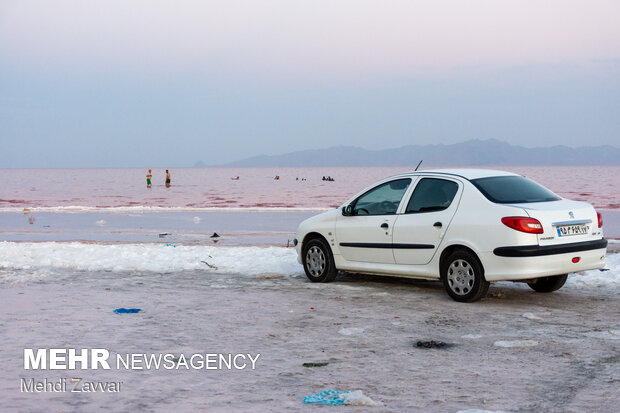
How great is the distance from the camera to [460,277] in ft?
29.0

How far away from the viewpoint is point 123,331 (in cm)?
716

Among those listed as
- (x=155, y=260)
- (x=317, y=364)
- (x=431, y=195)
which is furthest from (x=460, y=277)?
(x=155, y=260)

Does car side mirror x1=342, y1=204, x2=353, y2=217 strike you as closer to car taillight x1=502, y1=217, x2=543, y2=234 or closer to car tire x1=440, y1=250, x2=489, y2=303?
car tire x1=440, y1=250, x2=489, y2=303

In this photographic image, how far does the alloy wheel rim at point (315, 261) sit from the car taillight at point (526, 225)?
136 inches

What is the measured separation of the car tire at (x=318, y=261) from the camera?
35.0 ft

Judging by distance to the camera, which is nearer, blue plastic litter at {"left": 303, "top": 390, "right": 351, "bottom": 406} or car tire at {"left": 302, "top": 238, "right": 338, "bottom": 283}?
blue plastic litter at {"left": 303, "top": 390, "right": 351, "bottom": 406}

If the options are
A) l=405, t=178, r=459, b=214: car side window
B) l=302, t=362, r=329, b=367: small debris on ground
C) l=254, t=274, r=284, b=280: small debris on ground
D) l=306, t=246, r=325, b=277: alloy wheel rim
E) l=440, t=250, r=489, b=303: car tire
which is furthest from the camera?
l=254, t=274, r=284, b=280: small debris on ground

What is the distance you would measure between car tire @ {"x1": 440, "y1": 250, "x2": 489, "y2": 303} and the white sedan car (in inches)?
0.5

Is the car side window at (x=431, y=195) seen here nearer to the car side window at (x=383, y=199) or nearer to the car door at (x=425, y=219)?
the car door at (x=425, y=219)

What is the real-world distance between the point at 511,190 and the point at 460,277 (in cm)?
131

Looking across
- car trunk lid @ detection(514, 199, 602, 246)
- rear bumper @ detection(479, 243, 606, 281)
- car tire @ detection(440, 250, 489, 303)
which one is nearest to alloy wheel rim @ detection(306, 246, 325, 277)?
car tire @ detection(440, 250, 489, 303)

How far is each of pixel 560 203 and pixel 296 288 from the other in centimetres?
389

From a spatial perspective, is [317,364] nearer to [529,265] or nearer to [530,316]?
[530,316]

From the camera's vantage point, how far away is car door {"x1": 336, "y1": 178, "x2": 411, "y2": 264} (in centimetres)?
983
